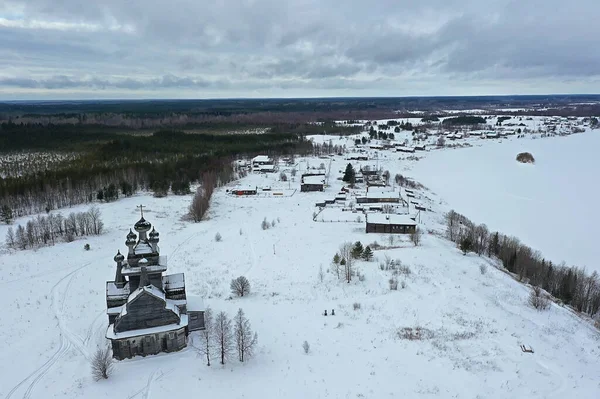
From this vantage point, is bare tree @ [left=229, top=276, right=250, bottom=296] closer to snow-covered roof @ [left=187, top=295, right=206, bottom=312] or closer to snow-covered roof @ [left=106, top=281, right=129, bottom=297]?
snow-covered roof @ [left=187, top=295, right=206, bottom=312]

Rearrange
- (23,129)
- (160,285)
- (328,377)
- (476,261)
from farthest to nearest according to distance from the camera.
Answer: (23,129)
(476,261)
(160,285)
(328,377)

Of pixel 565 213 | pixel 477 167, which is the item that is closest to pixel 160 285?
pixel 565 213

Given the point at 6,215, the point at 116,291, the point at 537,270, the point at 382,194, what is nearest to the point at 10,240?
the point at 6,215

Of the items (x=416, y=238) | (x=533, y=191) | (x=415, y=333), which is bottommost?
(x=533, y=191)

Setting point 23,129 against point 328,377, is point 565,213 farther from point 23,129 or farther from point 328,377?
point 23,129

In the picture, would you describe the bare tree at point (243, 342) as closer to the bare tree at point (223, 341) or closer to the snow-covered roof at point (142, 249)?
the bare tree at point (223, 341)

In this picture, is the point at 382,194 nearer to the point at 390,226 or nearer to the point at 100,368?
the point at 390,226
